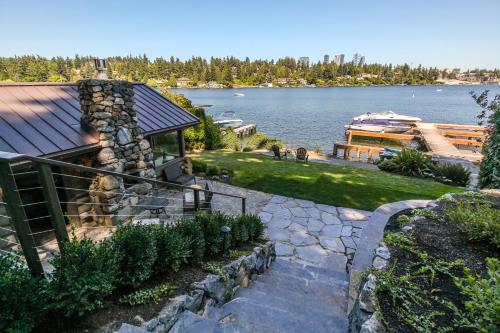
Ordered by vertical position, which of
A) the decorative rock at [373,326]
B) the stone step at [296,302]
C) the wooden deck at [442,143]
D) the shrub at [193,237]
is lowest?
the wooden deck at [442,143]

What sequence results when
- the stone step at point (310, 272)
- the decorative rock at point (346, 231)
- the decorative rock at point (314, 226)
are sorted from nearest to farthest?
the stone step at point (310, 272) < the decorative rock at point (346, 231) < the decorative rock at point (314, 226)

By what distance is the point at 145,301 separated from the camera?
212 centimetres

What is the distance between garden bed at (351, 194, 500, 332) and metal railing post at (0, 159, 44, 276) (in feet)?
8.74

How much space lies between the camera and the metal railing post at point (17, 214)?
1.61 m

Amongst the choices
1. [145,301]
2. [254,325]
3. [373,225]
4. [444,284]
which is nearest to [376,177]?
[373,225]

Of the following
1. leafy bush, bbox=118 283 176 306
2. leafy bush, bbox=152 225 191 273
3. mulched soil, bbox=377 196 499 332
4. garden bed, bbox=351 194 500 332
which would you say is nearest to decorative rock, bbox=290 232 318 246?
garden bed, bbox=351 194 500 332

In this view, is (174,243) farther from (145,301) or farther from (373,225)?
(373,225)

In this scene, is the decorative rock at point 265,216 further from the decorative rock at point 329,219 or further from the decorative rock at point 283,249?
the decorative rock at point 329,219

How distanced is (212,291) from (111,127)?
4088mm

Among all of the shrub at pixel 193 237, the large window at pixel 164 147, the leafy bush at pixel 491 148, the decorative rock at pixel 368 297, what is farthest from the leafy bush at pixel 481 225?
the large window at pixel 164 147

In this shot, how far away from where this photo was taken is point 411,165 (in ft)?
39.5

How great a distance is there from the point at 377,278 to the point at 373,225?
2.71m

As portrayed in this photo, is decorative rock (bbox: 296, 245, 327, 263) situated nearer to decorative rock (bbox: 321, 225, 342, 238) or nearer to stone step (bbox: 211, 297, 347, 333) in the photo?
decorative rock (bbox: 321, 225, 342, 238)

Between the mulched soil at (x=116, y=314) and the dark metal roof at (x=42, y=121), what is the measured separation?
10.9 ft
